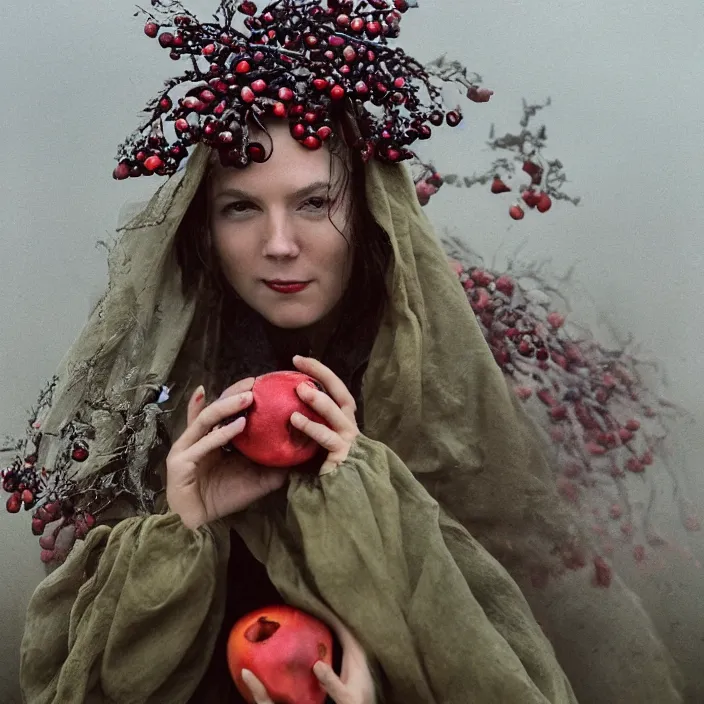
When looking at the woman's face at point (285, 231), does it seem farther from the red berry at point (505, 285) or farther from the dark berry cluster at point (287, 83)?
the red berry at point (505, 285)

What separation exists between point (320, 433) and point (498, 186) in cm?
40

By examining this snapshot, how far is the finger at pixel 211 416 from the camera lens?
0.87 metres

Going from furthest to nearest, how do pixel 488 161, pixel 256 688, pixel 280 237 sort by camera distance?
pixel 488 161 → pixel 280 237 → pixel 256 688

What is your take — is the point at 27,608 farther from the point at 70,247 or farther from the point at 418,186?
the point at 418,186

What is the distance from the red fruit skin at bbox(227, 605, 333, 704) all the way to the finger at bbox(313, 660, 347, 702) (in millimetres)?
12

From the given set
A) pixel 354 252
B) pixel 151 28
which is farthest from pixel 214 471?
pixel 151 28

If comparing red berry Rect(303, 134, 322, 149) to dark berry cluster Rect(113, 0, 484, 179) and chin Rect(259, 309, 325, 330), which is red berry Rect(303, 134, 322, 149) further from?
chin Rect(259, 309, 325, 330)

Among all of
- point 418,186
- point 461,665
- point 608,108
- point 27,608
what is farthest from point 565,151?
point 27,608

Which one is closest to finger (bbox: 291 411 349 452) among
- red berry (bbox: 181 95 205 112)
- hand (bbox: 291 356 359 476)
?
hand (bbox: 291 356 359 476)

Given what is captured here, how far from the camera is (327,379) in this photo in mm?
934

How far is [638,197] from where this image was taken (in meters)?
1.04

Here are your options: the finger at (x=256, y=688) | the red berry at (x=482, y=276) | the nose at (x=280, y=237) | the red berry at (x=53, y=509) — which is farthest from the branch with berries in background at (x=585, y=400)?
the red berry at (x=53, y=509)

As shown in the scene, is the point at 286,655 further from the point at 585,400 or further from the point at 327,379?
the point at 585,400

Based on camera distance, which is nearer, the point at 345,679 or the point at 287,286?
the point at 345,679
